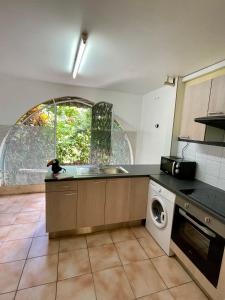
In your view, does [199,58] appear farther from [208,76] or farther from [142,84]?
[142,84]

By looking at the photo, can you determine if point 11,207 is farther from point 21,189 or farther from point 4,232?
point 4,232

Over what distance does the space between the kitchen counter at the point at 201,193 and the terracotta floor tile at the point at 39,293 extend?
1553mm

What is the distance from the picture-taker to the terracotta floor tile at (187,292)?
149 cm

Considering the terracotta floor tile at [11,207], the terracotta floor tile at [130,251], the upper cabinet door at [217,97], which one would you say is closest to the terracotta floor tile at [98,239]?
the terracotta floor tile at [130,251]

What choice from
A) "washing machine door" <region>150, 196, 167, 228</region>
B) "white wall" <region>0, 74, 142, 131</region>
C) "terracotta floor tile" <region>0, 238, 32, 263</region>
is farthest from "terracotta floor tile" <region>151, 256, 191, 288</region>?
Answer: "white wall" <region>0, 74, 142, 131</region>

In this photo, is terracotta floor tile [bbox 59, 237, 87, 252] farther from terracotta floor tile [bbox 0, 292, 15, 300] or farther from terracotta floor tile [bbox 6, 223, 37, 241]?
terracotta floor tile [bbox 0, 292, 15, 300]

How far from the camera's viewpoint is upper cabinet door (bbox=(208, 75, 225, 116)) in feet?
6.11

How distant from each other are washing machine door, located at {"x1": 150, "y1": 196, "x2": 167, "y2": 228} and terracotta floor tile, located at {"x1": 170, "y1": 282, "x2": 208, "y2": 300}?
0.59 meters

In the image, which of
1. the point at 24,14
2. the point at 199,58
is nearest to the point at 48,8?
the point at 24,14

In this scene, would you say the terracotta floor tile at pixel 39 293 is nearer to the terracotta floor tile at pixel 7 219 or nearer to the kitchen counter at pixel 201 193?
the terracotta floor tile at pixel 7 219

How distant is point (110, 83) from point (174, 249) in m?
2.89

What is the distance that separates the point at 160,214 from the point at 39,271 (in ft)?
5.03

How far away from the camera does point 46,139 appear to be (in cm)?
346

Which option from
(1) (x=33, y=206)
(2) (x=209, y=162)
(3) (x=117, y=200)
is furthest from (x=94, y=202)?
(2) (x=209, y=162)
